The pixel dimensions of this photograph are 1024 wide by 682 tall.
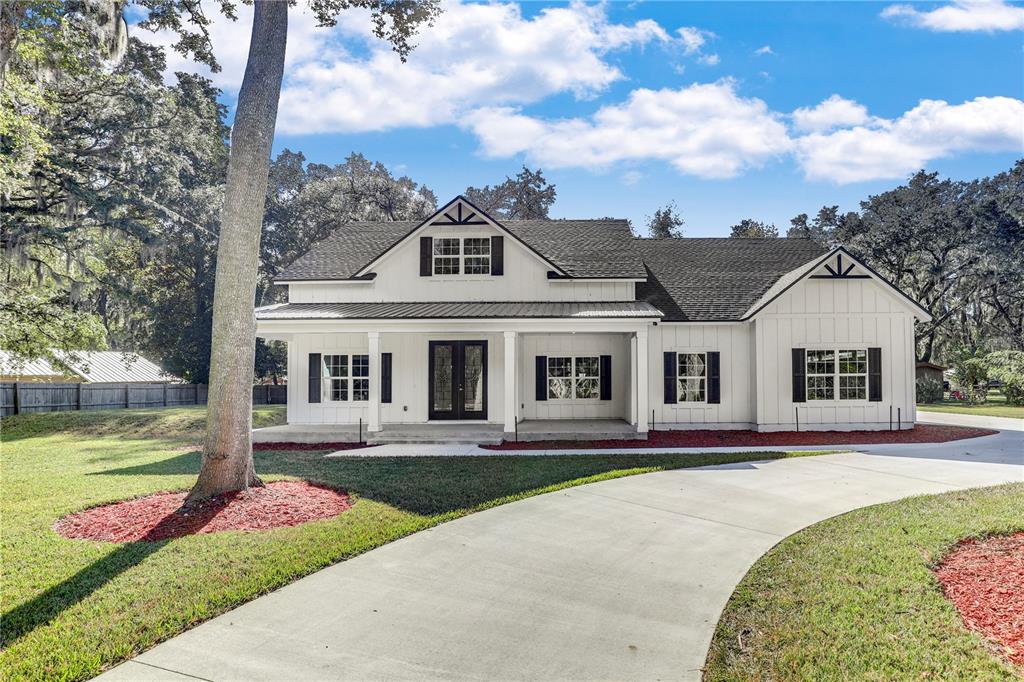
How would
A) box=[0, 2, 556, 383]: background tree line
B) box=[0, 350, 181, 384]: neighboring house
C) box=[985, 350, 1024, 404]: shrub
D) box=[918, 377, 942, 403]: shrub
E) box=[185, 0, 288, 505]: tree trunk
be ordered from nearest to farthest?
box=[185, 0, 288, 505]: tree trunk < box=[0, 2, 556, 383]: background tree line < box=[985, 350, 1024, 404]: shrub < box=[918, 377, 942, 403]: shrub < box=[0, 350, 181, 384]: neighboring house

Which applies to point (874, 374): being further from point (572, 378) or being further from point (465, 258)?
point (465, 258)

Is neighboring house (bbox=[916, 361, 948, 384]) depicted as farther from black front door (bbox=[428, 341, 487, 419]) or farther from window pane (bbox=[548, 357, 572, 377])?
black front door (bbox=[428, 341, 487, 419])

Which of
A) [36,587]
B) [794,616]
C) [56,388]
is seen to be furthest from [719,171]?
[56,388]

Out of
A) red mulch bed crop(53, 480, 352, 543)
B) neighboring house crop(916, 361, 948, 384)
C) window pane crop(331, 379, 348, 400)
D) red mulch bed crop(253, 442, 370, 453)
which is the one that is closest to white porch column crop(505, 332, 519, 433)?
red mulch bed crop(253, 442, 370, 453)

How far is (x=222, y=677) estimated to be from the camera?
11.1 feet

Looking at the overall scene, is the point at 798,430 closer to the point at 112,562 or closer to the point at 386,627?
the point at 386,627

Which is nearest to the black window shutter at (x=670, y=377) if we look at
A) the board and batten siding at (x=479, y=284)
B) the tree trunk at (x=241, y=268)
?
the board and batten siding at (x=479, y=284)

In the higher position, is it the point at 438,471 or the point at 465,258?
the point at 465,258

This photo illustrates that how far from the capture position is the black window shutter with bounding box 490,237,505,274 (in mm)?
16031

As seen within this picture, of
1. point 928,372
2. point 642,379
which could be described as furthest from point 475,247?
point 928,372

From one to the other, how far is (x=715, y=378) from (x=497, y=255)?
6.72 m

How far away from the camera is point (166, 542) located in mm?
5883

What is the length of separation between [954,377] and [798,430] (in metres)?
18.6

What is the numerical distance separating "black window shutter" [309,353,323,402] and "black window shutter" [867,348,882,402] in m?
14.4
